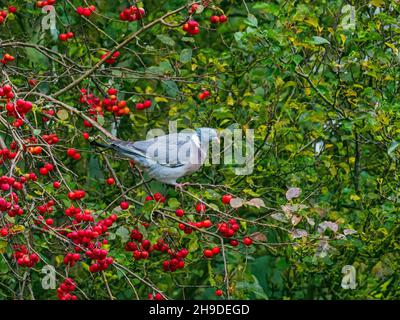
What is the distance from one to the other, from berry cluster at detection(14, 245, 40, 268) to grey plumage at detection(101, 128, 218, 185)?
100 cm

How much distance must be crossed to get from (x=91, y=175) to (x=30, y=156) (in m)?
1.97

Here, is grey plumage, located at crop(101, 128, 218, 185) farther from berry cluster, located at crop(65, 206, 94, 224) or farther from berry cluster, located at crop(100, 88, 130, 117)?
berry cluster, located at crop(65, 206, 94, 224)

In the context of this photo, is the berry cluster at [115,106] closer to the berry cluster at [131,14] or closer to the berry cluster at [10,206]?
the berry cluster at [131,14]

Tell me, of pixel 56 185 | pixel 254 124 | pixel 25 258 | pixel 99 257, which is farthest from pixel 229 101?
pixel 25 258

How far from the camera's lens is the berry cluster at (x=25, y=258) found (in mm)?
3486

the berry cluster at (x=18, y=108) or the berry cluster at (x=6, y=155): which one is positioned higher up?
the berry cluster at (x=18, y=108)

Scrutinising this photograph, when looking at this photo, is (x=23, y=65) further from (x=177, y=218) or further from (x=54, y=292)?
(x=177, y=218)

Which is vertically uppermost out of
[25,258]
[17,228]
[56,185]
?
[56,185]

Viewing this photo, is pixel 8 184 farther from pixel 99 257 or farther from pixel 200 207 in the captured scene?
pixel 200 207

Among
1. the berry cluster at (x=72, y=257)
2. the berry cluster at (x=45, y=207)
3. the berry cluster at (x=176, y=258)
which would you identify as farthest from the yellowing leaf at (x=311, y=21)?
the berry cluster at (x=72, y=257)

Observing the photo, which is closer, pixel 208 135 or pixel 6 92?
pixel 6 92

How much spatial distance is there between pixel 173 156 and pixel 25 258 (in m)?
1.34

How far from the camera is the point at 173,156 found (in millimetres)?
4629
